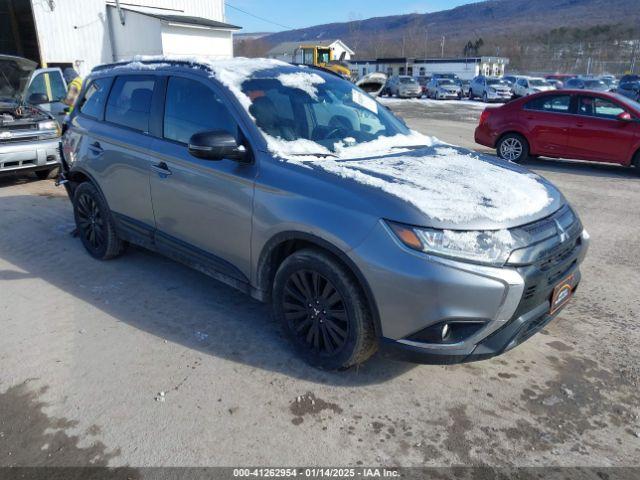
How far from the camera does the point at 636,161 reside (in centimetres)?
938

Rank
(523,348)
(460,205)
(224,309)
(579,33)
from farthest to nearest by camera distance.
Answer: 1. (579,33)
2. (224,309)
3. (523,348)
4. (460,205)

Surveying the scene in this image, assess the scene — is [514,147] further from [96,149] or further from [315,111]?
[96,149]

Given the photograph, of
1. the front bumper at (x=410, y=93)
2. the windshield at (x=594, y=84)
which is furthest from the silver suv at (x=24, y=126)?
the windshield at (x=594, y=84)

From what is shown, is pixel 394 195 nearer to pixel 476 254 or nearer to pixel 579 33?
pixel 476 254

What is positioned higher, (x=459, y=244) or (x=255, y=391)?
(x=459, y=244)

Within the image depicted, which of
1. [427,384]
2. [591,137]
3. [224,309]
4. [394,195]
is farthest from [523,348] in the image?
[591,137]

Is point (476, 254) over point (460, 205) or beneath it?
beneath

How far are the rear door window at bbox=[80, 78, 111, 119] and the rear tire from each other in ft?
26.6

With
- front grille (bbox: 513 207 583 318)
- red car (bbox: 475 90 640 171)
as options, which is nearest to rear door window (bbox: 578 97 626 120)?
red car (bbox: 475 90 640 171)

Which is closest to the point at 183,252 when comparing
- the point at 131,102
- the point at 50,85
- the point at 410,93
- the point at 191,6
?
the point at 131,102

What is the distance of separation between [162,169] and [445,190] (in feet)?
7.00

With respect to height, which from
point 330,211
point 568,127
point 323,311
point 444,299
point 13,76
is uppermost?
point 13,76

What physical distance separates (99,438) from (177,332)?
1.08m

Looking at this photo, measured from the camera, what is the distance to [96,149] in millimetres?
4543
